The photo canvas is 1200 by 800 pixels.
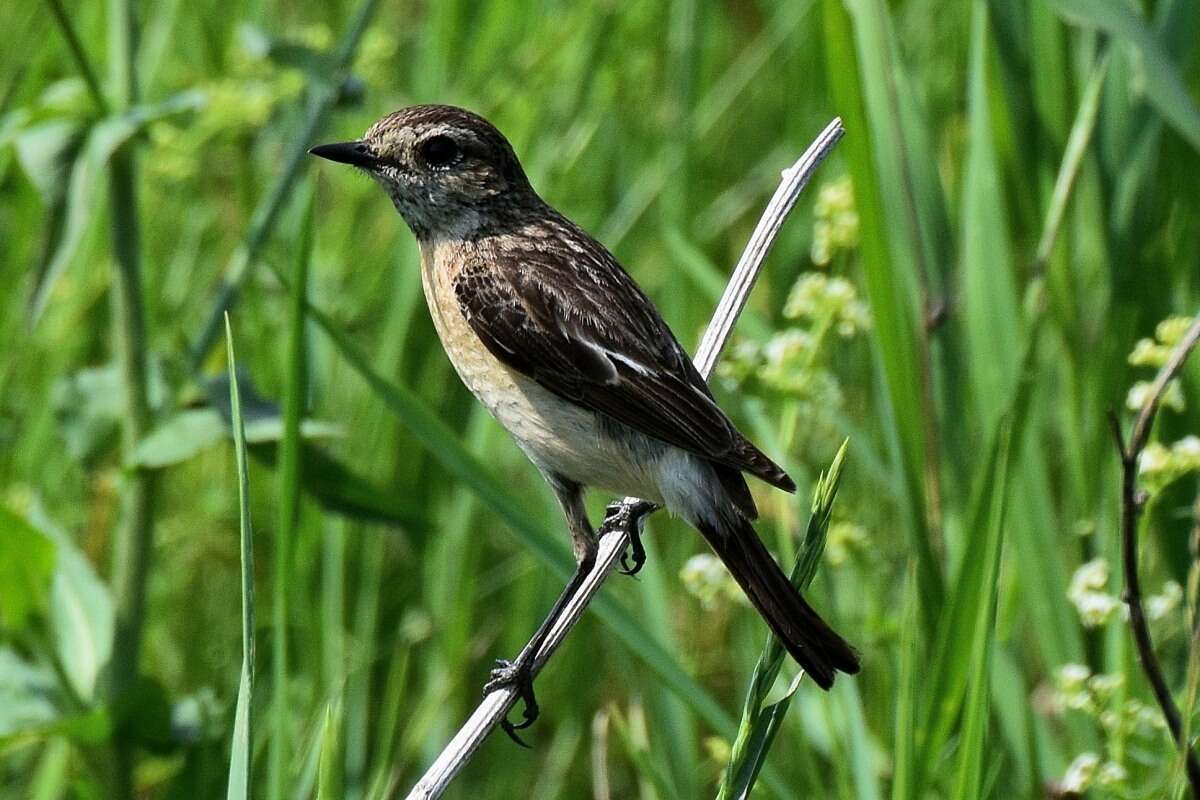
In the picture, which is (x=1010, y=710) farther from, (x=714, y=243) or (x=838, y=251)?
(x=714, y=243)

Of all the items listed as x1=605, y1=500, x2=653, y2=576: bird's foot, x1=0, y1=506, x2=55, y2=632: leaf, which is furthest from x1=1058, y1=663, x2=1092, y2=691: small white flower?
x1=0, y1=506, x2=55, y2=632: leaf

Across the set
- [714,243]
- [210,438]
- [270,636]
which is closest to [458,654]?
[270,636]

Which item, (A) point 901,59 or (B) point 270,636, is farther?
(B) point 270,636

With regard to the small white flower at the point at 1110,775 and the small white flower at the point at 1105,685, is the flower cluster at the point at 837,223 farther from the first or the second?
the small white flower at the point at 1110,775

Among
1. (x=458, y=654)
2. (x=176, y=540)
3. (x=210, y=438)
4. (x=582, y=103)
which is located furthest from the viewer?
(x=582, y=103)

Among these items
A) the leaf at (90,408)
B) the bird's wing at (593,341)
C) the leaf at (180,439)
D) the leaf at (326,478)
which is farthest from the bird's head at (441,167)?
the leaf at (90,408)

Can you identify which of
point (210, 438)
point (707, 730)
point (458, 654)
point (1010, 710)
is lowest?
point (707, 730)
